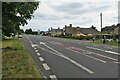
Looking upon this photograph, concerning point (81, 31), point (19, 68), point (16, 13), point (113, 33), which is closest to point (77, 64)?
point (19, 68)

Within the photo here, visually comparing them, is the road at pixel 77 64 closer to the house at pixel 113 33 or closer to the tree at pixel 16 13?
the tree at pixel 16 13

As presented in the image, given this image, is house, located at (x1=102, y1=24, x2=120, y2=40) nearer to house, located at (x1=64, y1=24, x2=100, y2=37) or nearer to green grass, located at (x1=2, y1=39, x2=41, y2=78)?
house, located at (x1=64, y1=24, x2=100, y2=37)

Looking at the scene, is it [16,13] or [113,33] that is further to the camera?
[113,33]

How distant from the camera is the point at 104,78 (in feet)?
34.6

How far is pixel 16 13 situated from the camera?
2428cm

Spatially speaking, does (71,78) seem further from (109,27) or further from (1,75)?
(109,27)

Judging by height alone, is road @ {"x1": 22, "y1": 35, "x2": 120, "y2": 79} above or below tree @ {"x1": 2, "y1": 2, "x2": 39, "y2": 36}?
below

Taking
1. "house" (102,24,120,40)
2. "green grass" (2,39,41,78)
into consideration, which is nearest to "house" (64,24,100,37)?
"house" (102,24,120,40)

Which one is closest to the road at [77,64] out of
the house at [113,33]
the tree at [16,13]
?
the tree at [16,13]

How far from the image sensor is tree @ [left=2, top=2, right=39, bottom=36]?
70.7 ft

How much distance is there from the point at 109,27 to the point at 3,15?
140 m

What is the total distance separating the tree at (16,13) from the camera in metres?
21.6

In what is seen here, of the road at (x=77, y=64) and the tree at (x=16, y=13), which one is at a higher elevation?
the tree at (x=16, y=13)

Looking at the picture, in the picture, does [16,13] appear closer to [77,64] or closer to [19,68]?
[77,64]
